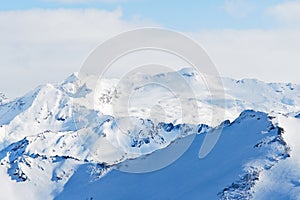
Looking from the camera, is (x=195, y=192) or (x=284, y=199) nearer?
(x=284, y=199)

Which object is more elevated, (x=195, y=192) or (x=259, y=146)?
(x=259, y=146)

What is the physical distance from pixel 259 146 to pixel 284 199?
33.5m

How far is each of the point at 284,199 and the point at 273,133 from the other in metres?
38.5

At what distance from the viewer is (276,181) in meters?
170

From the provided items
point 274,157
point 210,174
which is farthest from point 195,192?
point 274,157

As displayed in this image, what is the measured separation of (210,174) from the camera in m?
198

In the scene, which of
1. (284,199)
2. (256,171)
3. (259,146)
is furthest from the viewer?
(259,146)

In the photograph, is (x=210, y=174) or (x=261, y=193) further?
(x=210, y=174)

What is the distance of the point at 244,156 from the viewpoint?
Answer: 633 ft

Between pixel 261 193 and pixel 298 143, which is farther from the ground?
pixel 298 143

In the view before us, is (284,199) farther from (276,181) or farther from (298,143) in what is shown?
(298,143)

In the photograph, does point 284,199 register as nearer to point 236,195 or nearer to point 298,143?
point 236,195

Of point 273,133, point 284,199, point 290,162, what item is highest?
point 273,133

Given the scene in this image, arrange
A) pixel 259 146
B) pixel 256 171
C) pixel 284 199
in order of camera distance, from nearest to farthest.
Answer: pixel 284 199
pixel 256 171
pixel 259 146
